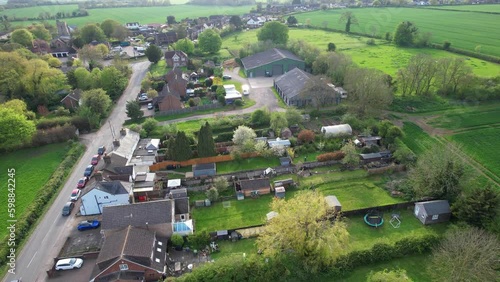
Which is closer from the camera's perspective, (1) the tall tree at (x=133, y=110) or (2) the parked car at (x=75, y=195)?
(2) the parked car at (x=75, y=195)

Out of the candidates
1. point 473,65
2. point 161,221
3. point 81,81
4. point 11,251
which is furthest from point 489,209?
point 81,81

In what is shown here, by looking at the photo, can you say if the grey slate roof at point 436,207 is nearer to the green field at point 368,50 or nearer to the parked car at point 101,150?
the parked car at point 101,150

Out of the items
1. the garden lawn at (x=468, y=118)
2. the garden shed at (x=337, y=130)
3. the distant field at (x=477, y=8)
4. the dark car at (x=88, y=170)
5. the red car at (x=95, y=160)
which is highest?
the distant field at (x=477, y=8)

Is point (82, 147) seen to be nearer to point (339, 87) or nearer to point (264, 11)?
point (339, 87)

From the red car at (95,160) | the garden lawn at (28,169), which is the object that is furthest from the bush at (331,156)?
the garden lawn at (28,169)

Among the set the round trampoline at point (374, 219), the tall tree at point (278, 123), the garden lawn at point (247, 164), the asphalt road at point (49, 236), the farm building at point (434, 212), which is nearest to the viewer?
Result: the asphalt road at point (49, 236)

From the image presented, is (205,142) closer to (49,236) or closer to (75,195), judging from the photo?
→ (75,195)
